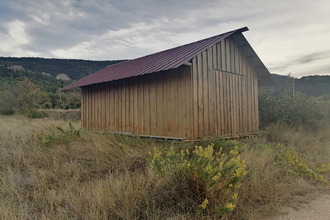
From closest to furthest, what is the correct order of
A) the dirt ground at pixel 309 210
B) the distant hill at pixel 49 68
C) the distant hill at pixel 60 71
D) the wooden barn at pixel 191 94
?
1. the dirt ground at pixel 309 210
2. the wooden barn at pixel 191 94
3. the distant hill at pixel 49 68
4. the distant hill at pixel 60 71

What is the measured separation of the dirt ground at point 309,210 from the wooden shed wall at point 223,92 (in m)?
3.46

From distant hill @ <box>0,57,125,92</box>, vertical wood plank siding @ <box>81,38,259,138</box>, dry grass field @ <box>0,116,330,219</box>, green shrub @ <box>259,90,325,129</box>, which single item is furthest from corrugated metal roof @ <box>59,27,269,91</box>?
distant hill @ <box>0,57,125,92</box>

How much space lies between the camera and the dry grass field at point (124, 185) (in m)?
3.09

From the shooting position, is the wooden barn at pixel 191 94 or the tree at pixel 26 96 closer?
the wooden barn at pixel 191 94

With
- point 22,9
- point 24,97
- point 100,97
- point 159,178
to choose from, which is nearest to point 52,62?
point 24,97

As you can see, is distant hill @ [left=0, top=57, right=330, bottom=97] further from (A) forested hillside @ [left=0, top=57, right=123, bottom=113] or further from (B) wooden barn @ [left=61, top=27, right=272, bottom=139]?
(B) wooden barn @ [left=61, top=27, right=272, bottom=139]

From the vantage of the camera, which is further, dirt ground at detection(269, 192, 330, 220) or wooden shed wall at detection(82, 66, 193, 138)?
wooden shed wall at detection(82, 66, 193, 138)

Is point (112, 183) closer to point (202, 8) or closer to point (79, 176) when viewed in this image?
point (79, 176)

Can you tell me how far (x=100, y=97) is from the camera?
34.3 ft

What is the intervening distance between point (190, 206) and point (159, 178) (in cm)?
71

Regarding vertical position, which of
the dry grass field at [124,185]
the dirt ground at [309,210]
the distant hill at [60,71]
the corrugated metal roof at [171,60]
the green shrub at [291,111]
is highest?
the distant hill at [60,71]

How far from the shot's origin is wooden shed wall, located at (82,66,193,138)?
23.3ft

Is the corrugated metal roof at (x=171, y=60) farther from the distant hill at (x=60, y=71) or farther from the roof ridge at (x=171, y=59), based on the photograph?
the distant hill at (x=60, y=71)

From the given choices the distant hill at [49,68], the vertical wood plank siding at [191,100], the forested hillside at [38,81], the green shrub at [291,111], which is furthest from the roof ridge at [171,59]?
the distant hill at [49,68]
